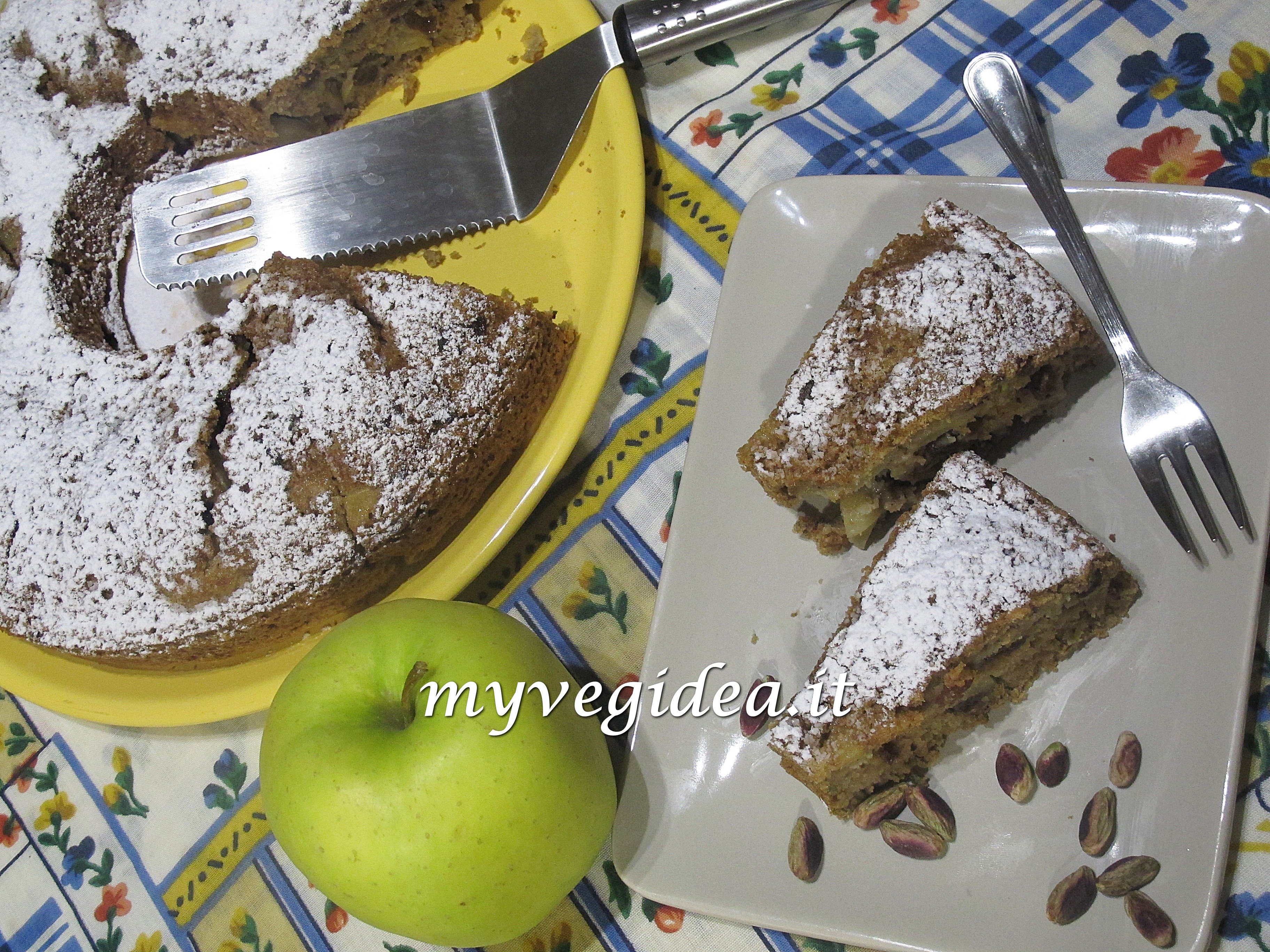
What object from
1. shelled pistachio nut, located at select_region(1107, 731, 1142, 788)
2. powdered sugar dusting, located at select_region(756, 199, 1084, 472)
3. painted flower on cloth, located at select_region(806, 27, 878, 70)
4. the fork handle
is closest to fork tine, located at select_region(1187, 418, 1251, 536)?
the fork handle

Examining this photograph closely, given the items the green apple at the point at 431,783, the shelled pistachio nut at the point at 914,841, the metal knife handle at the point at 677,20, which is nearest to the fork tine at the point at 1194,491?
the shelled pistachio nut at the point at 914,841

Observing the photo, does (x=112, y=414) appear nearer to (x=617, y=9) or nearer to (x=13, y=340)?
(x=13, y=340)

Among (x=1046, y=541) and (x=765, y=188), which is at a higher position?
(x=765, y=188)

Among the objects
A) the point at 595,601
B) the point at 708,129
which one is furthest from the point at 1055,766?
the point at 708,129

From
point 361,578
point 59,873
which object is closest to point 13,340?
point 361,578

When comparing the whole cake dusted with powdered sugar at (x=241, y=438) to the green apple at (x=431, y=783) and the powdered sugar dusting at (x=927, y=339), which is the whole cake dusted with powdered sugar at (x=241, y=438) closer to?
the green apple at (x=431, y=783)

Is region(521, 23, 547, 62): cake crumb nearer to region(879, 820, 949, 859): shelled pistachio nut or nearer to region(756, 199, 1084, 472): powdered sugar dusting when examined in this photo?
region(756, 199, 1084, 472): powdered sugar dusting
